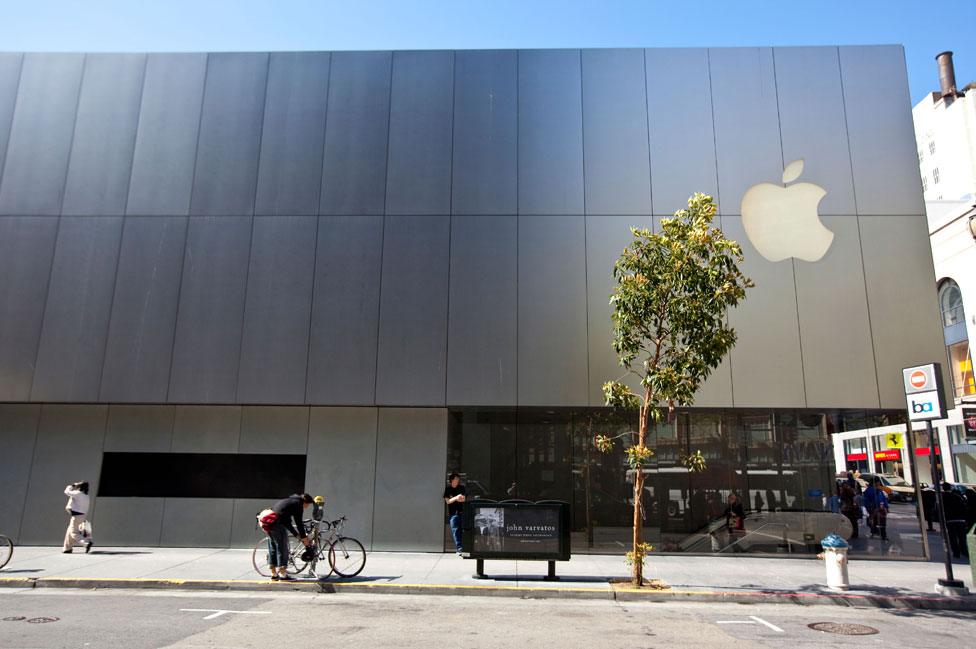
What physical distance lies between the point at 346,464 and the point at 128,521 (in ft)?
17.4

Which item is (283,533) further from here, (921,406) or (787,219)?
(787,219)

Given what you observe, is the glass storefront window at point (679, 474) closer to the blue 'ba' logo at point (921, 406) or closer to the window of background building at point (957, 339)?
the blue 'ba' logo at point (921, 406)

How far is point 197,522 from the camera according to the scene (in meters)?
14.4

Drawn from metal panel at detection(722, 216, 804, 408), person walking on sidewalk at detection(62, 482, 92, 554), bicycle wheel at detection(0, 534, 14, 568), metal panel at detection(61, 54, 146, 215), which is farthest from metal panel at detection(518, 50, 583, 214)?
bicycle wheel at detection(0, 534, 14, 568)

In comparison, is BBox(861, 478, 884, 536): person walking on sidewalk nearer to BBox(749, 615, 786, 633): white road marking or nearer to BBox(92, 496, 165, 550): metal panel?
BBox(749, 615, 786, 633): white road marking

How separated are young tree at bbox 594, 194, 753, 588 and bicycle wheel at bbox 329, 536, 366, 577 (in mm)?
4751

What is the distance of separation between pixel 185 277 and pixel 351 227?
417 cm

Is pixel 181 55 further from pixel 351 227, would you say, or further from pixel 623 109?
pixel 623 109

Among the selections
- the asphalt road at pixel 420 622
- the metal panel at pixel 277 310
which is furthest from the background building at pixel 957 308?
the metal panel at pixel 277 310

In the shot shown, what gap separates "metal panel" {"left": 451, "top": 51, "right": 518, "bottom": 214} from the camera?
15062 mm

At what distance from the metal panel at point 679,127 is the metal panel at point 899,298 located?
4.02m

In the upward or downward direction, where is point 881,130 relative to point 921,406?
upward

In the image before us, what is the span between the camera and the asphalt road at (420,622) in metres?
7.06

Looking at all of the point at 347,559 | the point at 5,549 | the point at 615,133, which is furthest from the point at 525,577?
the point at 5,549
